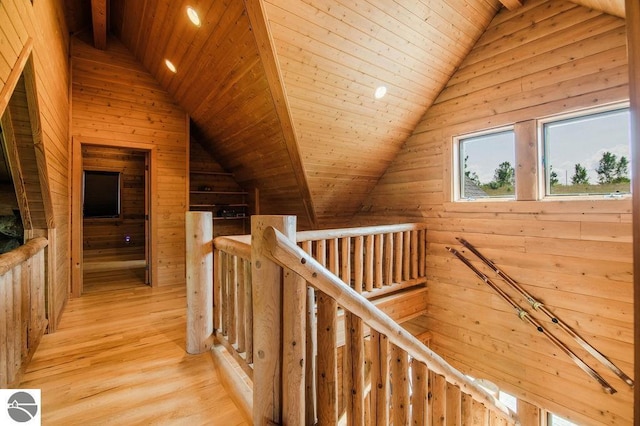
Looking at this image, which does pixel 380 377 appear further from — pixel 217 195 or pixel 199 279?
pixel 217 195

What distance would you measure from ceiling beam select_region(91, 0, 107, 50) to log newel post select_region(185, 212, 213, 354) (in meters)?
2.90

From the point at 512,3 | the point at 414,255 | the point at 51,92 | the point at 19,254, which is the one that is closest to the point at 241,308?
the point at 19,254

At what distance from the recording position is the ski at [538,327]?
9.08 feet

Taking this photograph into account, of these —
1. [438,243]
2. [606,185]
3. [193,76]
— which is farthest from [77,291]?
[606,185]

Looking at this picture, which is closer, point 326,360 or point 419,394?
point 326,360

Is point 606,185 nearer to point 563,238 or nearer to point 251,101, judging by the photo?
point 563,238

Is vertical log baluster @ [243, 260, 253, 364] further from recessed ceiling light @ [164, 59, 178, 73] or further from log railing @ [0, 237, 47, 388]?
recessed ceiling light @ [164, 59, 178, 73]

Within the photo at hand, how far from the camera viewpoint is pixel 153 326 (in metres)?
2.84

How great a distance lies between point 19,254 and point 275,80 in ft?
8.16

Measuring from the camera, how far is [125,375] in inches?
78.6

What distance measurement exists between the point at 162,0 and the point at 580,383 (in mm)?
5791

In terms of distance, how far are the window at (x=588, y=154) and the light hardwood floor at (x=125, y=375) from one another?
3.60m

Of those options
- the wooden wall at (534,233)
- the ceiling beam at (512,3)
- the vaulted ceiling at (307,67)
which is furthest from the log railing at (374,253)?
the ceiling beam at (512,3)

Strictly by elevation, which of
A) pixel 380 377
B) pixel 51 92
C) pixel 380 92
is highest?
pixel 380 92
